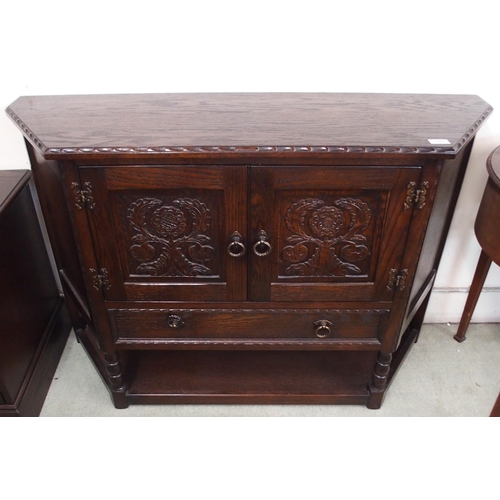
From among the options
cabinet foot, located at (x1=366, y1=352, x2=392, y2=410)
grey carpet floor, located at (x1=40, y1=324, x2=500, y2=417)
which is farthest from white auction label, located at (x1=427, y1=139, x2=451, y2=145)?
grey carpet floor, located at (x1=40, y1=324, x2=500, y2=417)

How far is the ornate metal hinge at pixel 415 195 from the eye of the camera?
104 cm

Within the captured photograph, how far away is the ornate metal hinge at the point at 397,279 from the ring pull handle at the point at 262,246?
0.31m

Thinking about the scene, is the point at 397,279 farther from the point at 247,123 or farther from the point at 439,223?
the point at 247,123

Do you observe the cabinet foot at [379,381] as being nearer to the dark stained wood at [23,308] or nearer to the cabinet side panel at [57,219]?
the cabinet side panel at [57,219]

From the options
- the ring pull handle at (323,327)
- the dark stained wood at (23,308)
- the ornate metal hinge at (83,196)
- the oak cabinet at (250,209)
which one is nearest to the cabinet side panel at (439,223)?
the oak cabinet at (250,209)

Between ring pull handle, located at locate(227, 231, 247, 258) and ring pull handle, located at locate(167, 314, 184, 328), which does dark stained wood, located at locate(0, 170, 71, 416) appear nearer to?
ring pull handle, located at locate(167, 314, 184, 328)

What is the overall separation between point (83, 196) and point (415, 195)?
73 centimetres

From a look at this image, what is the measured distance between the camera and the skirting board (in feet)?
5.83

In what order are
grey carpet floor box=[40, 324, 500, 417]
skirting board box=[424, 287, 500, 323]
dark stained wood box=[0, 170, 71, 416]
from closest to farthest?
dark stained wood box=[0, 170, 71, 416]
grey carpet floor box=[40, 324, 500, 417]
skirting board box=[424, 287, 500, 323]

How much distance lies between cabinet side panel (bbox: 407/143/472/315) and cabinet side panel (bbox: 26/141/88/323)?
3.00 feet
